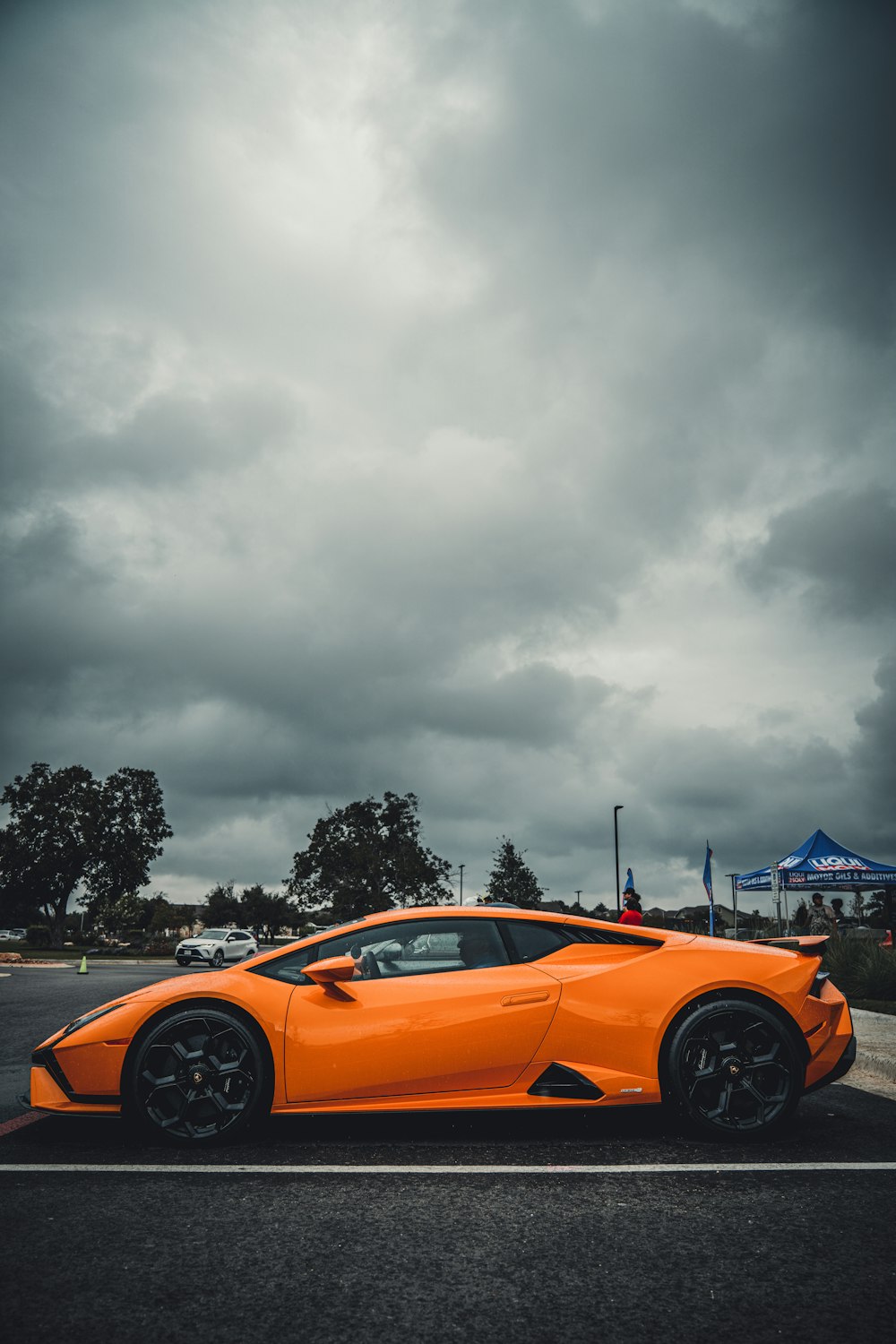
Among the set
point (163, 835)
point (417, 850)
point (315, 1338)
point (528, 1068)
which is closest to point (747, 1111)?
point (528, 1068)

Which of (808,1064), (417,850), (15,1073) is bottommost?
(15,1073)

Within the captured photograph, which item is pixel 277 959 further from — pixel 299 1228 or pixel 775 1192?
pixel 775 1192

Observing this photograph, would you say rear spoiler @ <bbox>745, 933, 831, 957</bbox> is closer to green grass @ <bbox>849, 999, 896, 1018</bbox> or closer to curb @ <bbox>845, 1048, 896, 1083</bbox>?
curb @ <bbox>845, 1048, 896, 1083</bbox>

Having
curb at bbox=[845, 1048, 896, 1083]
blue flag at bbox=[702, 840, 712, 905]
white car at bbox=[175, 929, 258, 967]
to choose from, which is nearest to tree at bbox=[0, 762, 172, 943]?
white car at bbox=[175, 929, 258, 967]

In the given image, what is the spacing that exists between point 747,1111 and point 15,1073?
5.21 meters

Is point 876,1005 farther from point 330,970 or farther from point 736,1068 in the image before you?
point 330,970

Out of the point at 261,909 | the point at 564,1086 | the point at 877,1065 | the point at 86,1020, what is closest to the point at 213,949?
the point at 877,1065

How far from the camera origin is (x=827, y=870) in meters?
18.1

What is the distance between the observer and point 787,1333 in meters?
2.41

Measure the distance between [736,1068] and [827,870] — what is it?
15244 millimetres

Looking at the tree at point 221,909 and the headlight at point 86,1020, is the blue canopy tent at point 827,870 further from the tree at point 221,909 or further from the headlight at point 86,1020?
the tree at point 221,909

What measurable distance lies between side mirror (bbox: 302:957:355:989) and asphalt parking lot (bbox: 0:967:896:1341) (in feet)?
2.20

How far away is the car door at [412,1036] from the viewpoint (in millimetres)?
4270

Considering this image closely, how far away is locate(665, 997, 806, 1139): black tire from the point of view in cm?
441
